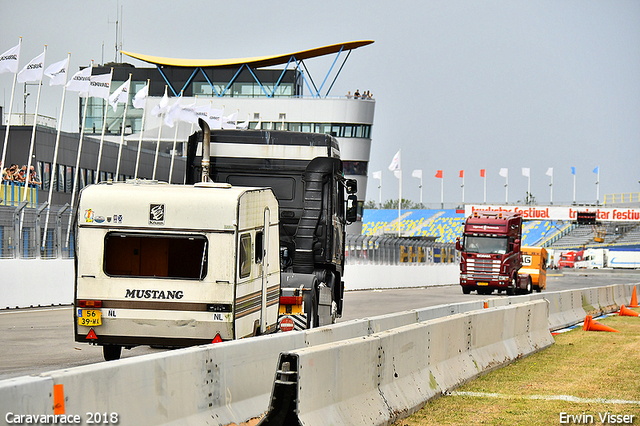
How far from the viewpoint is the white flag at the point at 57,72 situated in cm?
3534

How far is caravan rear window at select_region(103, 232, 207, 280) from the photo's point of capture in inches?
459

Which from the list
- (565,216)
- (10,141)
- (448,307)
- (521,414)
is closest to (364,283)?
(10,141)

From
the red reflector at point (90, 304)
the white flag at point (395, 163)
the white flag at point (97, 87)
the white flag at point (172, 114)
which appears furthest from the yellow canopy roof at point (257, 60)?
the red reflector at point (90, 304)

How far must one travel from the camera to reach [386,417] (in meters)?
8.69

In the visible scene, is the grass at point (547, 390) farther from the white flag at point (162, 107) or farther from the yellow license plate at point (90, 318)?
the white flag at point (162, 107)

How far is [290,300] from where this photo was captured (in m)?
14.4

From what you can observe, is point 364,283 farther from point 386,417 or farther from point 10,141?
point 386,417

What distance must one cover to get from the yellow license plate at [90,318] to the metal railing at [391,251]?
101 ft

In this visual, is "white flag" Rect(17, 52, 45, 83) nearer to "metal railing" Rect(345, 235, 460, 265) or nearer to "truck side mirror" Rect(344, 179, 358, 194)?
"metal railing" Rect(345, 235, 460, 265)

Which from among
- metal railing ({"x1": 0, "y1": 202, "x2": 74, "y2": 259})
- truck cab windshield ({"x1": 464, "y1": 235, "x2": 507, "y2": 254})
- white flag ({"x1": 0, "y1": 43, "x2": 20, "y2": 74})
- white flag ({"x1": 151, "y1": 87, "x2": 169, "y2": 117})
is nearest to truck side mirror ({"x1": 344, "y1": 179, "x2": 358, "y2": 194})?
metal railing ({"x1": 0, "y1": 202, "x2": 74, "y2": 259})

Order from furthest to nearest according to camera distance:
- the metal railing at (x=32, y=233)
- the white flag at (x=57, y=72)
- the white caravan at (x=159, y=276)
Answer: the white flag at (x=57, y=72)
the metal railing at (x=32, y=233)
the white caravan at (x=159, y=276)

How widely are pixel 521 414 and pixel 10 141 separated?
46.1 meters

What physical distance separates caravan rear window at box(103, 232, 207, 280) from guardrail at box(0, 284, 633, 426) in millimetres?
2323

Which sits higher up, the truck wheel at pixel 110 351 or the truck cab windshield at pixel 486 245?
the truck cab windshield at pixel 486 245
